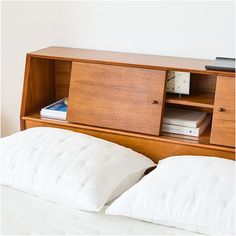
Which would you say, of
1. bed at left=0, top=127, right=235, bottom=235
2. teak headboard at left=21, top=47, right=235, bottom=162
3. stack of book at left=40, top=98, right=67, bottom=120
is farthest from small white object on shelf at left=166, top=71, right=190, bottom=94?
stack of book at left=40, top=98, right=67, bottom=120

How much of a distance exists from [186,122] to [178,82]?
0.56 ft

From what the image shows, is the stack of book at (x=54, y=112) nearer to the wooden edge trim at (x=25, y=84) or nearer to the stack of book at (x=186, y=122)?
the wooden edge trim at (x=25, y=84)

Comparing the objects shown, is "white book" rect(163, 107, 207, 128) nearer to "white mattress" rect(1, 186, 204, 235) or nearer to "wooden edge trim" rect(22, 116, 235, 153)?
"wooden edge trim" rect(22, 116, 235, 153)

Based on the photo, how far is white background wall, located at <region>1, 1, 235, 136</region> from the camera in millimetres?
1867

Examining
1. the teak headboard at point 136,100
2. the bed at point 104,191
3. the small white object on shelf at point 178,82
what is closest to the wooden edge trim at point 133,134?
the teak headboard at point 136,100

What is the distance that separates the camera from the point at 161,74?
1756 millimetres

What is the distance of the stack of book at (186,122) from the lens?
1785 millimetres

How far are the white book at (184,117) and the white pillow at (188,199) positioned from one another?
29cm

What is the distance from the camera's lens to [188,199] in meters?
1.38

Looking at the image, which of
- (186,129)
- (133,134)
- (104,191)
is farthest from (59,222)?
(186,129)

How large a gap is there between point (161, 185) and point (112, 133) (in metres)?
0.50

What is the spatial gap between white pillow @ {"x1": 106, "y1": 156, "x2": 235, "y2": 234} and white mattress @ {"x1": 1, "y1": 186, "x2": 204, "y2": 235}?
3cm

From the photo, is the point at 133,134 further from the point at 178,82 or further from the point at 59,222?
the point at 59,222

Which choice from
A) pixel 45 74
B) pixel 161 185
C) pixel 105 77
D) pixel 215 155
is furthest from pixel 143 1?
pixel 161 185
